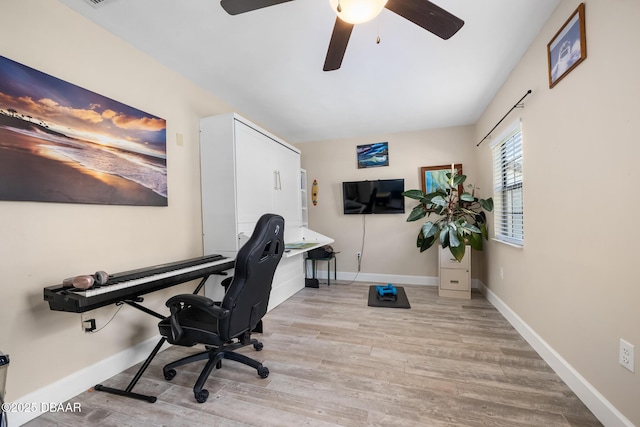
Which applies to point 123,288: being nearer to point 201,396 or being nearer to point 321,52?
point 201,396

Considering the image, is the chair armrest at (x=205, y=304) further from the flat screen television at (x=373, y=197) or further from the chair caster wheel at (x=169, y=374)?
the flat screen television at (x=373, y=197)

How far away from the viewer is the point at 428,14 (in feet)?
4.29

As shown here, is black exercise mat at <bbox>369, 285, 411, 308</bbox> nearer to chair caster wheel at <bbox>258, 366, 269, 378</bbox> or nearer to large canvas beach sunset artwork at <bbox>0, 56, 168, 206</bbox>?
chair caster wheel at <bbox>258, 366, 269, 378</bbox>

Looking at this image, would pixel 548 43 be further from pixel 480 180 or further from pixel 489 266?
pixel 489 266

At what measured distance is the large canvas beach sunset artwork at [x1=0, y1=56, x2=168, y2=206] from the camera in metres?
1.39

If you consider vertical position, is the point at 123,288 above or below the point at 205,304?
above

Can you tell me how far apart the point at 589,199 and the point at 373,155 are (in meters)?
3.07

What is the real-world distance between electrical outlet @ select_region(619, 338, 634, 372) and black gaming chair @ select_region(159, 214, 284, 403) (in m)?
1.92

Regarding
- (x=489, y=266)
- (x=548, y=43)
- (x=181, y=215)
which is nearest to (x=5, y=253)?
(x=181, y=215)

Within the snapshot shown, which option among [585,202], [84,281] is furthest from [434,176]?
[84,281]

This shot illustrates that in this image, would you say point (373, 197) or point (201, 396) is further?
point (373, 197)

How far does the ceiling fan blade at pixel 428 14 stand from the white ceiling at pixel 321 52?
0.41 m

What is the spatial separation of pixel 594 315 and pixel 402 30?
2.23m

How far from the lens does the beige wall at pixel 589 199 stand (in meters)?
1.17
